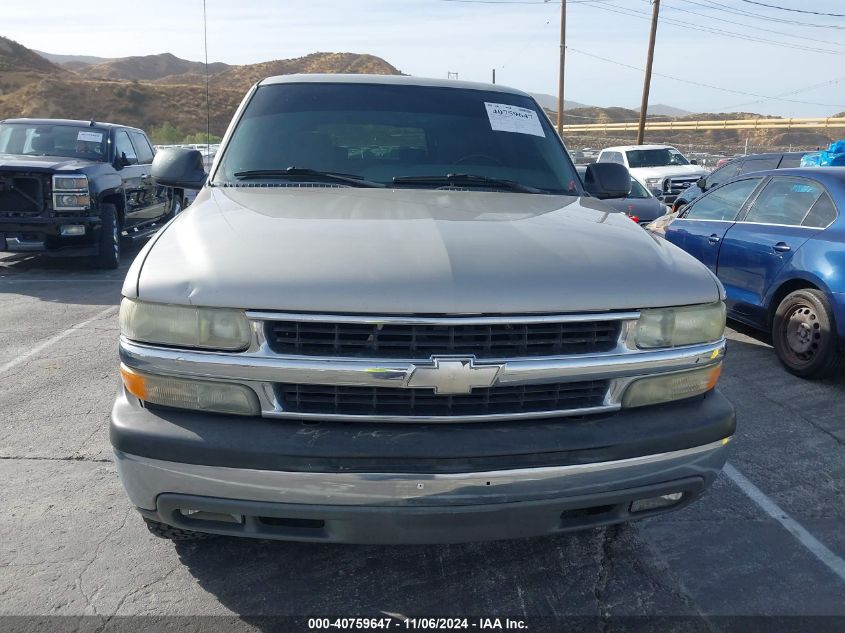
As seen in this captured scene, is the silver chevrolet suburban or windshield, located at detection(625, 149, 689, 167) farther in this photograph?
windshield, located at detection(625, 149, 689, 167)

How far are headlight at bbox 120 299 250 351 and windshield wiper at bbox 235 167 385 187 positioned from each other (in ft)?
4.20

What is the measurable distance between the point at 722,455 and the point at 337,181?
2.00 meters

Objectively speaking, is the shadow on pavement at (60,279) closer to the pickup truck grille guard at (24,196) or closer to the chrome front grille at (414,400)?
the pickup truck grille guard at (24,196)

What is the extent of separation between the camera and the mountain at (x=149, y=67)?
119438mm

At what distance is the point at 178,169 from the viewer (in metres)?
3.71

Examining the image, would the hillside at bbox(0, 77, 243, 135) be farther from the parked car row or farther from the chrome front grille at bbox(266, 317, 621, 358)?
the chrome front grille at bbox(266, 317, 621, 358)

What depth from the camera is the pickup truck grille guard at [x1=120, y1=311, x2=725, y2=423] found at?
213cm

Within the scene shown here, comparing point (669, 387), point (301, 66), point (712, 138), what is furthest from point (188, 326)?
point (301, 66)

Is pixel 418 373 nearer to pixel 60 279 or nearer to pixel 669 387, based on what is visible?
pixel 669 387

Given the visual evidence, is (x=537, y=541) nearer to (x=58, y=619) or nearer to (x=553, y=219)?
(x=553, y=219)

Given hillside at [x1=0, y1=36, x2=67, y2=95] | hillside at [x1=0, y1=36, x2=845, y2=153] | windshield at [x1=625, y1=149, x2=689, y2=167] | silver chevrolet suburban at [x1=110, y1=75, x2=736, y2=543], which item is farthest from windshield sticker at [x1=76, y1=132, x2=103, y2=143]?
hillside at [x1=0, y1=36, x2=67, y2=95]

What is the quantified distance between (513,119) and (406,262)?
193cm

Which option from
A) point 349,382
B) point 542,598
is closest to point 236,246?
point 349,382

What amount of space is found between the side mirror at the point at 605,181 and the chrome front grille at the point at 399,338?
6.06 ft
